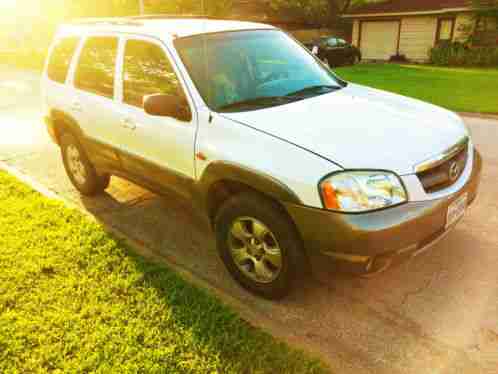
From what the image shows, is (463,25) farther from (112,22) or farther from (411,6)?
(112,22)

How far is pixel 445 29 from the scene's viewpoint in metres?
25.1

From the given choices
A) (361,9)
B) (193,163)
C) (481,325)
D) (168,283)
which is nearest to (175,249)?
(168,283)

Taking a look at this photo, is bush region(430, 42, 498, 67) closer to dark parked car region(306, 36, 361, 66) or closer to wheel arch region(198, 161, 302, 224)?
dark parked car region(306, 36, 361, 66)

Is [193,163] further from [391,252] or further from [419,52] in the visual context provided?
[419,52]

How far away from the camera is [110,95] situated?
400 cm

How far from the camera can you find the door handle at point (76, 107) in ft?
14.7

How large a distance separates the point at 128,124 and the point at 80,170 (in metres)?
1.59

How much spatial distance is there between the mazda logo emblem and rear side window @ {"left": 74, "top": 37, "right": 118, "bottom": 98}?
9.87ft

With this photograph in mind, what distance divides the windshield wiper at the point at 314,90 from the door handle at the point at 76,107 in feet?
7.75

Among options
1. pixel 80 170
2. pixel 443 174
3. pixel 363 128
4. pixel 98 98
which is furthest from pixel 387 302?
pixel 80 170

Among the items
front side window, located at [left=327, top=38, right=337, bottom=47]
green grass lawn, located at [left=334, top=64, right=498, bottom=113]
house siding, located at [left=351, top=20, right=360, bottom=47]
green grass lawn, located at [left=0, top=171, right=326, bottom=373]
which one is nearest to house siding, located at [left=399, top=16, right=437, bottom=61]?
house siding, located at [left=351, top=20, right=360, bottom=47]

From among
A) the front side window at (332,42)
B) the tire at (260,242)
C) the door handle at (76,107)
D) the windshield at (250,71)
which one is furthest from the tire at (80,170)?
the front side window at (332,42)

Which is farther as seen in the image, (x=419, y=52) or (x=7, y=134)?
(x=419, y=52)

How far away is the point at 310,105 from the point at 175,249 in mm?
1839
